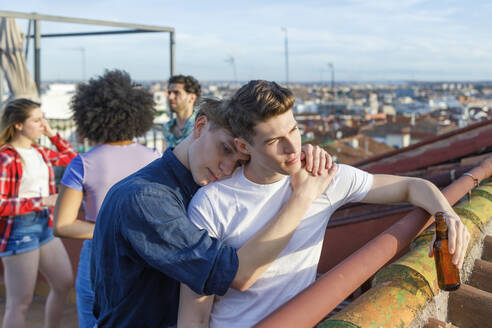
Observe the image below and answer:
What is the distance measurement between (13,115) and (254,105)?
7.90ft

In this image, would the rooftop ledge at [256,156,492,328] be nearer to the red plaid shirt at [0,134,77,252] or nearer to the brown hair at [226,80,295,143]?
the brown hair at [226,80,295,143]

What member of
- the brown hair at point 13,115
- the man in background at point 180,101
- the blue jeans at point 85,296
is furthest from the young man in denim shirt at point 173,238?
the man in background at point 180,101

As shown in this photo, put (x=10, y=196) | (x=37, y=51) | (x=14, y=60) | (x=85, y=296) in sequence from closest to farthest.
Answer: (x=85, y=296), (x=10, y=196), (x=37, y=51), (x=14, y=60)

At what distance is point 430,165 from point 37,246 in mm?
3645

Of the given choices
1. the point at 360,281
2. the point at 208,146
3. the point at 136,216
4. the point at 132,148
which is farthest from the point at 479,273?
the point at 132,148

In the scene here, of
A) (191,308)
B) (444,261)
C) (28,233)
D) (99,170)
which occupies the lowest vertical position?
(28,233)

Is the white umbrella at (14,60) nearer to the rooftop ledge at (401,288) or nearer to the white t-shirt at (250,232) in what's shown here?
the white t-shirt at (250,232)

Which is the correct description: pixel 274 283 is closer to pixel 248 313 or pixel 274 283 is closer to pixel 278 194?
pixel 248 313

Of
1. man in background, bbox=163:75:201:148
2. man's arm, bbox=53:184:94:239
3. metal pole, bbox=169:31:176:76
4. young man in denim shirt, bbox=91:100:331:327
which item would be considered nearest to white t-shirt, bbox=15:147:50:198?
man's arm, bbox=53:184:94:239

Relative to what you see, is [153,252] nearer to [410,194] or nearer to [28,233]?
[410,194]

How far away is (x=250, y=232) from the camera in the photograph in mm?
1703

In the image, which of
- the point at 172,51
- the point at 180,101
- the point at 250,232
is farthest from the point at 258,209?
the point at 172,51

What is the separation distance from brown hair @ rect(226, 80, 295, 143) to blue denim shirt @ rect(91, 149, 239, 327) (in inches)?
9.6

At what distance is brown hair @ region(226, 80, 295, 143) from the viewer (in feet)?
5.32
